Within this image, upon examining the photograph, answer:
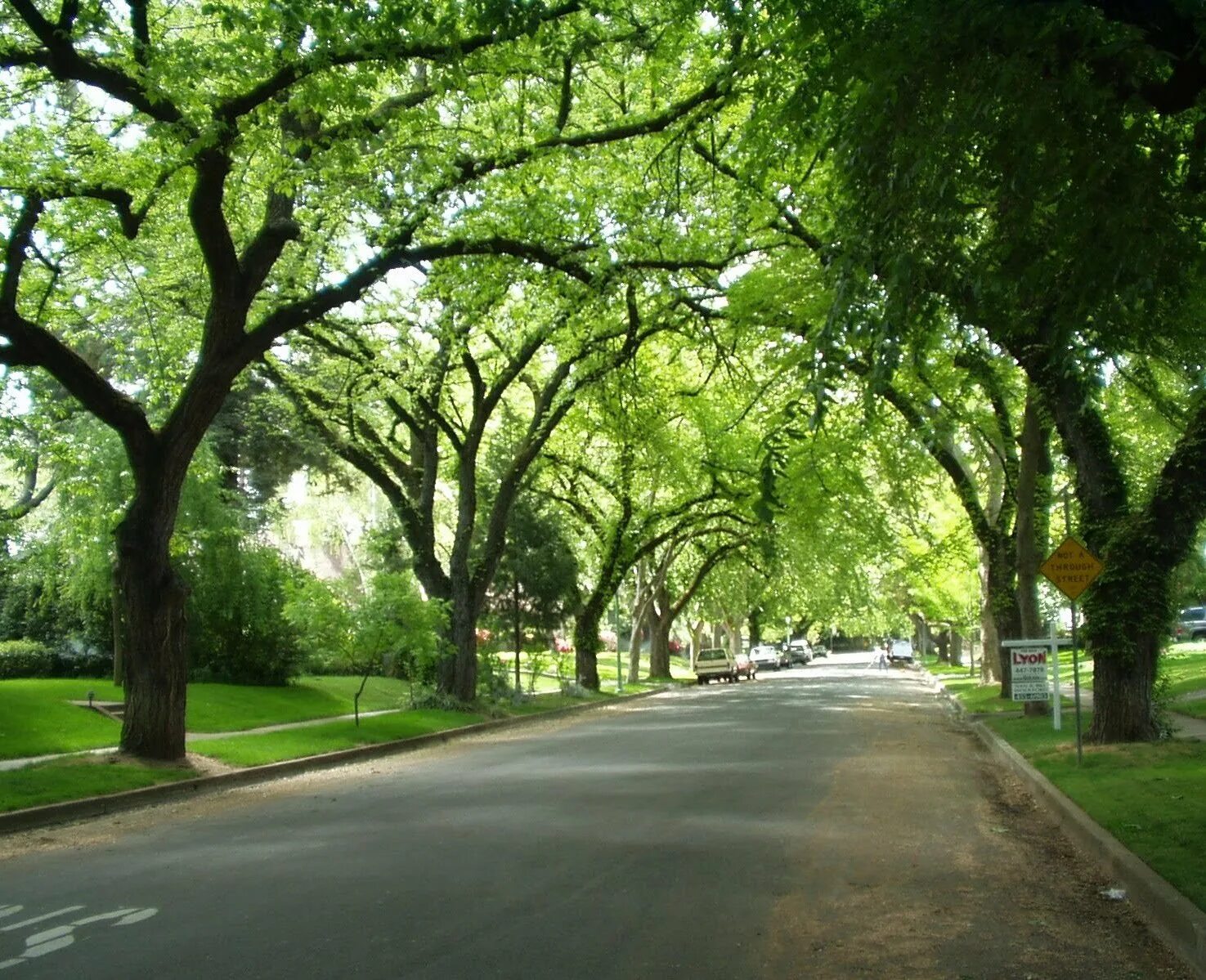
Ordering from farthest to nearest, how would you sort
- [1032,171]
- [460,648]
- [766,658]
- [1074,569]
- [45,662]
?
[766,658] < [45,662] < [460,648] < [1074,569] < [1032,171]

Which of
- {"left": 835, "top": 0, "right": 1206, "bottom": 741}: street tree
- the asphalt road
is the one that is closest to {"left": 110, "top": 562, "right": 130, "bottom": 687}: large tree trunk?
the asphalt road

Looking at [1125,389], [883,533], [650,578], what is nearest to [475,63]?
[1125,389]

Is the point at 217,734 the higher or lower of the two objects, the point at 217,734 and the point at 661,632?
the lower

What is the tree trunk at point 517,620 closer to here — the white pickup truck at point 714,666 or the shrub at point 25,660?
the shrub at point 25,660

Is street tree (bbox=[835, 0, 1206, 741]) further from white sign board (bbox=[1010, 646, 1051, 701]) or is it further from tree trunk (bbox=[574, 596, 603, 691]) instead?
tree trunk (bbox=[574, 596, 603, 691])

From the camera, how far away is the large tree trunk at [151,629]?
53.0 feet

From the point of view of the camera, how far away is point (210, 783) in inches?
621

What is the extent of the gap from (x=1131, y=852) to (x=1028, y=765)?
6.92 metres

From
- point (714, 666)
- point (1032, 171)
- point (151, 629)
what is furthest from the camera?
point (714, 666)

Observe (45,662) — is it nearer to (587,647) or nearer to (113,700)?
(113,700)

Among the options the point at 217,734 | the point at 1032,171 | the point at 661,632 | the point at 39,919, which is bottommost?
the point at 39,919

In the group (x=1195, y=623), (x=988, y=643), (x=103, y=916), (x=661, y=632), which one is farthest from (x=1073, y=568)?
(x=1195, y=623)

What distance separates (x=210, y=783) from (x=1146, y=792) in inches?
438

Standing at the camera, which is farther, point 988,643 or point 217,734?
point 988,643
